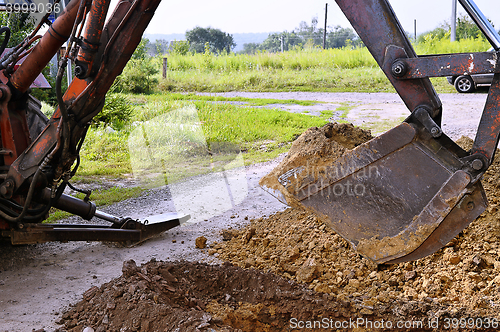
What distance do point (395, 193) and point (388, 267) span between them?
43.8 inches

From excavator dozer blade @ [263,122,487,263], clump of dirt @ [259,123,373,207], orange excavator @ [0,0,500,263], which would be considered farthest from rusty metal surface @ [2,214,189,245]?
excavator dozer blade @ [263,122,487,263]

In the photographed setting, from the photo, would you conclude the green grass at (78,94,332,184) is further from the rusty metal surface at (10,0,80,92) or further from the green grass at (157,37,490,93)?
the green grass at (157,37,490,93)

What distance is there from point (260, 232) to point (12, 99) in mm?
2526

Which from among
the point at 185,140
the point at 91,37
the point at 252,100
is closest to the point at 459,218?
the point at 91,37

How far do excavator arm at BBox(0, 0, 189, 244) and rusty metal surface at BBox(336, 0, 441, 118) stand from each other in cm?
129

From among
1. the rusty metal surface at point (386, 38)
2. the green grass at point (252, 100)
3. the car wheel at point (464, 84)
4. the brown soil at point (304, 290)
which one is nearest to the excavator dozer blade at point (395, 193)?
the rusty metal surface at point (386, 38)

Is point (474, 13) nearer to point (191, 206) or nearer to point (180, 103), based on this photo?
point (191, 206)

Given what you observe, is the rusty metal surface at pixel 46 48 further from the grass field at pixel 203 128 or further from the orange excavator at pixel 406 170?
the grass field at pixel 203 128

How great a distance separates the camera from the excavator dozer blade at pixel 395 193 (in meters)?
2.40

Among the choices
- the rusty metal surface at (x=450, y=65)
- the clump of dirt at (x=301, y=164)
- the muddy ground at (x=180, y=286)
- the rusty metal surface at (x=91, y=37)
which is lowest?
the muddy ground at (x=180, y=286)

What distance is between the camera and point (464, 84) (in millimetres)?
12570

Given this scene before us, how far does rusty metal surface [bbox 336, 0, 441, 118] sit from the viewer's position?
2412 mm

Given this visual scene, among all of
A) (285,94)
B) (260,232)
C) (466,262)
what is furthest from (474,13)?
(285,94)

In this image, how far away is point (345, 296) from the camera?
3.12m
